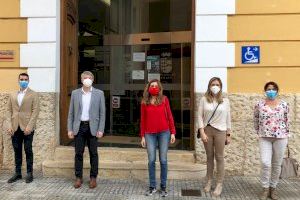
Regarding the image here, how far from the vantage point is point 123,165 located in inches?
Answer: 319

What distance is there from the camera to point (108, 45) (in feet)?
32.2

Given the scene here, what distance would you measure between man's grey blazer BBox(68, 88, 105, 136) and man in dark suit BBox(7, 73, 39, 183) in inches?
28.7

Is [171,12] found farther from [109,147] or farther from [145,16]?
[109,147]

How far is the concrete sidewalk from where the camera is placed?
6.92m

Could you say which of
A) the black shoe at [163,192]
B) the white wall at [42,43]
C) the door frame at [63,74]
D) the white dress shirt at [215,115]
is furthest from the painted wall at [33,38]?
the white dress shirt at [215,115]

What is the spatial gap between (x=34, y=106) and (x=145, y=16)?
10.3ft

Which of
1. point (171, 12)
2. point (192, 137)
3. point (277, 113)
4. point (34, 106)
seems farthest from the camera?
point (171, 12)

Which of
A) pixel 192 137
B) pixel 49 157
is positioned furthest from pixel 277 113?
pixel 49 157

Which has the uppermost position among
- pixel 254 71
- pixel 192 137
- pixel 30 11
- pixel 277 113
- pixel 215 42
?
pixel 30 11

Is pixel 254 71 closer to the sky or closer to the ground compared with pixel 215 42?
closer to the ground

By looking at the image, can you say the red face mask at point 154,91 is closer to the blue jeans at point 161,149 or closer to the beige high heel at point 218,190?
the blue jeans at point 161,149

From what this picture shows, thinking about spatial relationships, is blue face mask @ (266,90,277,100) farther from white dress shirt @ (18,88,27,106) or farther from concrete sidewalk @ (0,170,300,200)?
white dress shirt @ (18,88,27,106)

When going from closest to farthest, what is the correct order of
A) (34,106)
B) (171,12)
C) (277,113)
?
(277,113) < (34,106) < (171,12)

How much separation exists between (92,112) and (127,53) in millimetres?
2649
